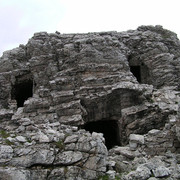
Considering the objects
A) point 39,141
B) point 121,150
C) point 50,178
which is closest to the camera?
point 50,178

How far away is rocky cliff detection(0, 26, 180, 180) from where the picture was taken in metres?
11.9

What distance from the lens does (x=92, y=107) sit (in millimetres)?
20516

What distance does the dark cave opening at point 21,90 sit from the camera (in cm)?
2388

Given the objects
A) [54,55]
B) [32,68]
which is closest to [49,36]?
[54,55]

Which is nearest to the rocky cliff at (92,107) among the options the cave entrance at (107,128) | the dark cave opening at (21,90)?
the dark cave opening at (21,90)

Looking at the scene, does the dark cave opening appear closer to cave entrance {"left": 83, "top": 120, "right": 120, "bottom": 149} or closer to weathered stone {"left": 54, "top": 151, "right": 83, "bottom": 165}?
cave entrance {"left": 83, "top": 120, "right": 120, "bottom": 149}

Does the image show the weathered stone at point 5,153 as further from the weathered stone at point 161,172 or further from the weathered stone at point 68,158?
the weathered stone at point 161,172

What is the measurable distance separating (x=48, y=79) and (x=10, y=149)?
37.2ft

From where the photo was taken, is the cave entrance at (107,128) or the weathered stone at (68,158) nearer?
Answer: the weathered stone at (68,158)

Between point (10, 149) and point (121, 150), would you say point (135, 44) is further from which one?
point (10, 149)

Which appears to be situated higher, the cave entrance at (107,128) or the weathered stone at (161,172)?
the cave entrance at (107,128)

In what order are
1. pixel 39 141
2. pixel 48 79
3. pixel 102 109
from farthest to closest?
1. pixel 48 79
2. pixel 102 109
3. pixel 39 141

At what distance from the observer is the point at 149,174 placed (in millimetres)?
11414

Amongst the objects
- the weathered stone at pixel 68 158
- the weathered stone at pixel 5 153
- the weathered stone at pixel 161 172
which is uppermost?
the weathered stone at pixel 5 153
